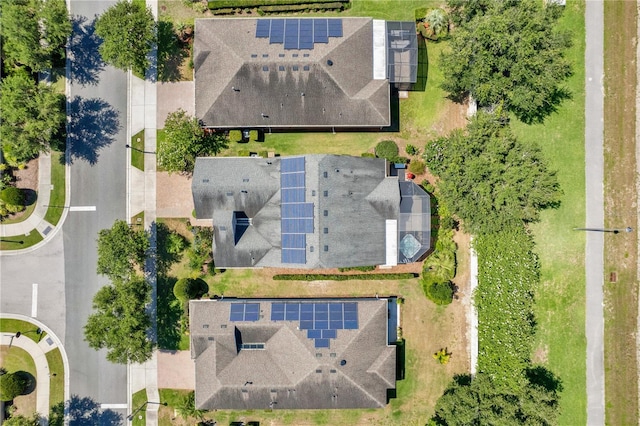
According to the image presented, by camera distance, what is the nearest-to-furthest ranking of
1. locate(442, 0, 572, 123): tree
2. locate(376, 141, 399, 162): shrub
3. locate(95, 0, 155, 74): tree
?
locate(442, 0, 572, 123): tree → locate(95, 0, 155, 74): tree → locate(376, 141, 399, 162): shrub

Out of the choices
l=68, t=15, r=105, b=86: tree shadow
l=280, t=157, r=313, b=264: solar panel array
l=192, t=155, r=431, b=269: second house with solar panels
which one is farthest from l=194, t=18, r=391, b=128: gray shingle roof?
l=68, t=15, r=105, b=86: tree shadow

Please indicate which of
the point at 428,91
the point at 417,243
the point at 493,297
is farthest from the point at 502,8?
the point at 493,297

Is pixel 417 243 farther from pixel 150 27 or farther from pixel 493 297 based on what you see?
pixel 150 27

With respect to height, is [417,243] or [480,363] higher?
[417,243]

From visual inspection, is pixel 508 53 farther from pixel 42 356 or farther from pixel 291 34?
pixel 42 356

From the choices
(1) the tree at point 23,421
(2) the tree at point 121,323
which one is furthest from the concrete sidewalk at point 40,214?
(1) the tree at point 23,421

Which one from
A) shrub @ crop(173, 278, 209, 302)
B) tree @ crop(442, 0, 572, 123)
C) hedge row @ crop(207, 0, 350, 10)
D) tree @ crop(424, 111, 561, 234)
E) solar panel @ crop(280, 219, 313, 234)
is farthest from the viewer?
hedge row @ crop(207, 0, 350, 10)

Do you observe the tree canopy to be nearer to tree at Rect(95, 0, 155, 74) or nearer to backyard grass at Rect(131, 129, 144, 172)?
tree at Rect(95, 0, 155, 74)
